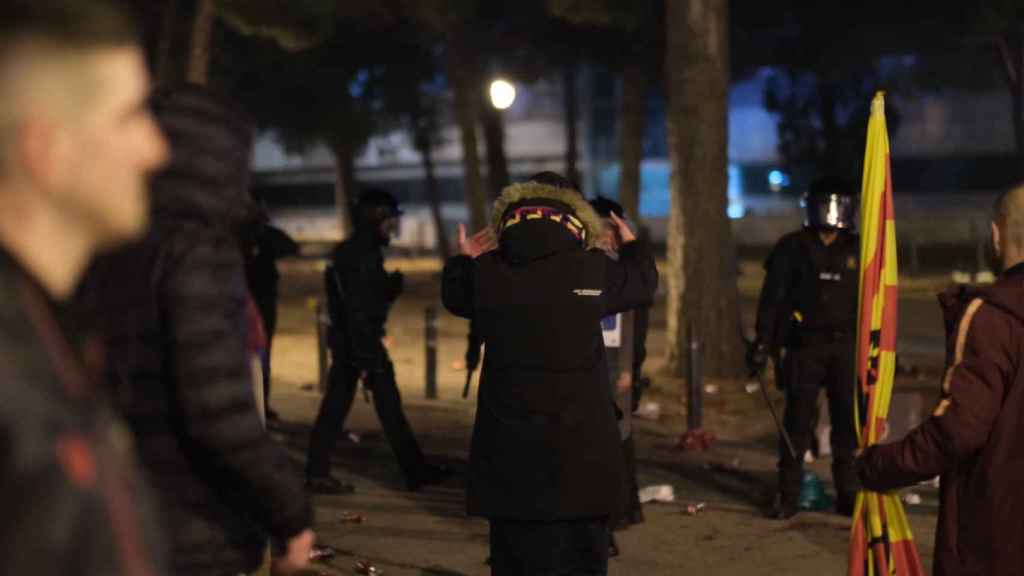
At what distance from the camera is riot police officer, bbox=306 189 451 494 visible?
9820 mm

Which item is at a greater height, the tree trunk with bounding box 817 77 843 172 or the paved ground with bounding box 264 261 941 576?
the tree trunk with bounding box 817 77 843 172

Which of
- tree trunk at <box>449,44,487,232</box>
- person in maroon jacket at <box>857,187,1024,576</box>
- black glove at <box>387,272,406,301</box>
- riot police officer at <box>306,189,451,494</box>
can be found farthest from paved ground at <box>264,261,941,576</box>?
tree trunk at <box>449,44,487,232</box>

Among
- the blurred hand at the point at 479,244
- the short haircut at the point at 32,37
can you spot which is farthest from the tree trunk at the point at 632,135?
the short haircut at the point at 32,37

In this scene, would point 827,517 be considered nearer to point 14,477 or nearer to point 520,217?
point 520,217

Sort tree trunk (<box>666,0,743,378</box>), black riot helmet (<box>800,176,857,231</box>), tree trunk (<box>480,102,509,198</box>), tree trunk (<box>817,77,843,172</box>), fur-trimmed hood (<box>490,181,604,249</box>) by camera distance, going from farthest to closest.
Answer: tree trunk (<box>817,77,843,172</box>), tree trunk (<box>480,102,509,198</box>), tree trunk (<box>666,0,743,378</box>), black riot helmet (<box>800,176,857,231</box>), fur-trimmed hood (<box>490,181,604,249</box>)

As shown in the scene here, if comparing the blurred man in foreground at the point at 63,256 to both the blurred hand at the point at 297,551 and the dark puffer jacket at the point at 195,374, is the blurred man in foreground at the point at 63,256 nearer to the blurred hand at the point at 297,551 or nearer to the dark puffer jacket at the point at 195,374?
the dark puffer jacket at the point at 195,374

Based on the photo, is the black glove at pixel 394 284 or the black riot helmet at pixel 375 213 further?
the black glove at pixel 394 284

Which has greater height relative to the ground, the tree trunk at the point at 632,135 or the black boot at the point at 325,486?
the tree trunk at the point at 632,135

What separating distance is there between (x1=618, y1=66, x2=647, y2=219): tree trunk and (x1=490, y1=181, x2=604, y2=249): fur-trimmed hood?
26079mm

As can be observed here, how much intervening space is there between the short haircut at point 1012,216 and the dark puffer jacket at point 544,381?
1.43 metres

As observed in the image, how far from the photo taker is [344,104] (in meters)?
49.6

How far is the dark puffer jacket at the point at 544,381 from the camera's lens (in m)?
5.40

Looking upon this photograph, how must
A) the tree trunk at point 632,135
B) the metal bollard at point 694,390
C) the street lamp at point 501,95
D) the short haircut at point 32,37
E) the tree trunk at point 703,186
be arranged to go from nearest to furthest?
the short haircut at point 32,37
the metal bollard at point 694,390
the tree trunk at point 703,186
the street lamp at point 501,95
the tree trunk at point 632,135

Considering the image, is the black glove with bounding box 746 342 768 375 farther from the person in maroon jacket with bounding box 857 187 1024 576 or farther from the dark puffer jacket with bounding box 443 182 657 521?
the person in maroon jacket with bounding box 857 187 1024 576
